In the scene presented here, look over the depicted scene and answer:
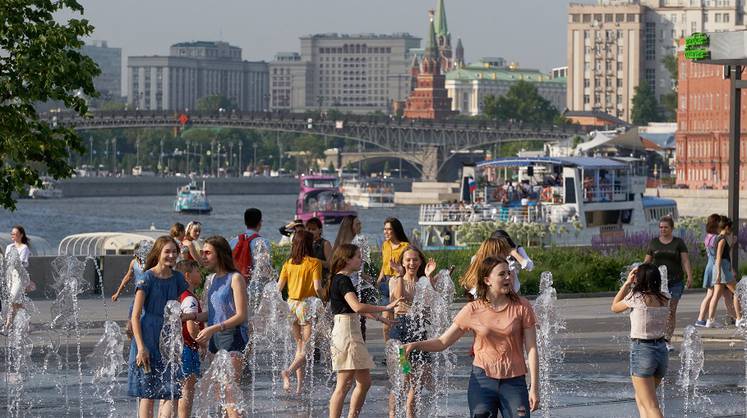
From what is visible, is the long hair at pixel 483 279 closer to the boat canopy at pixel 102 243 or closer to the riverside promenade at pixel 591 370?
the riverside promenade at pixel 591 370

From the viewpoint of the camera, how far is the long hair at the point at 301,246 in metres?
14.7

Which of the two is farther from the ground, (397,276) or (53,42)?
(53,42)

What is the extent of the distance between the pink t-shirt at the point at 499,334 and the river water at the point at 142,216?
72187 millimetres

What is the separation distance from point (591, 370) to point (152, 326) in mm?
6425

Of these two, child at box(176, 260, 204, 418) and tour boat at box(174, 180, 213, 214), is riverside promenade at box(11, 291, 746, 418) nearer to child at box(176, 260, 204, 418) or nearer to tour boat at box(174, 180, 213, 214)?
child at box(176, 260, 204, 418)

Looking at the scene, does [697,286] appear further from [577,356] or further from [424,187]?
[424,187]

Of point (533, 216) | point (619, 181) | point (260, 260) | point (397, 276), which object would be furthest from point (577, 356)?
point (619, 181)

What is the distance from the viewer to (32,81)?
21875 mm

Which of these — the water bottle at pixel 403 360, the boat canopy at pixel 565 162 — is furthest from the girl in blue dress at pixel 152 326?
the boat canopy at pixel 565 162

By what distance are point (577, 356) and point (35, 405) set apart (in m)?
6.23

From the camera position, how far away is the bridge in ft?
562

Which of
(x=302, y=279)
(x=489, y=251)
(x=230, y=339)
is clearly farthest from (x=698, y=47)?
(x=230, y=339)

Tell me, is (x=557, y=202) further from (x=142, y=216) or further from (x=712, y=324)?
(x=142, y=216)

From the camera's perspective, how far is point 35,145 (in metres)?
21.6
